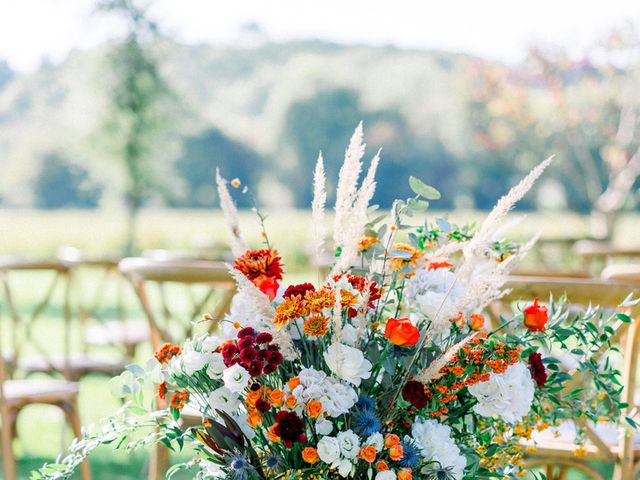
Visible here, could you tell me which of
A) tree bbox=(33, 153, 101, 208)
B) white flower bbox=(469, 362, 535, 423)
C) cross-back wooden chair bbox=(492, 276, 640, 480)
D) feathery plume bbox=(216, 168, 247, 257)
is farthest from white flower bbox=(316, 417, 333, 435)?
Result: tree bbox=(33, 153, 101, 208)

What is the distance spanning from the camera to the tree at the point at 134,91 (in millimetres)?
11500

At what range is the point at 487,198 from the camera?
1443 inches

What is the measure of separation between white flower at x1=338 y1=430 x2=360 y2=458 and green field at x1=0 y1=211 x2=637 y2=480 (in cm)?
37

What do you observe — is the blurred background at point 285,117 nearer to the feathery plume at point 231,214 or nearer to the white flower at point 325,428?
the feathery plume at point 231,214

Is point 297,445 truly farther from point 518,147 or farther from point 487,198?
point 487,198

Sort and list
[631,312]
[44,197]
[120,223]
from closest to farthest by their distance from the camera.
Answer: [631,312]
[120,223]
[44,197]

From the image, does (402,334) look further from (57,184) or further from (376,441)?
(57,184)

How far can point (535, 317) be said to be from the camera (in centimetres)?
115

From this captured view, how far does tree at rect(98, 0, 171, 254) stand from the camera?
1150 centimetres

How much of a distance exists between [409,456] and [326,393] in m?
0.14

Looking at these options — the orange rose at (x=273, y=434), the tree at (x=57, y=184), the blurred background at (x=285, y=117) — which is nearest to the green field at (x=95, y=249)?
the blurred background at (x=285, y=117)

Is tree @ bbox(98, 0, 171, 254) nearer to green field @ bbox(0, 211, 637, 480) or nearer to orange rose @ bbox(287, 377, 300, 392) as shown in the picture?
green field @ bbox(0, 211, 637, 480)

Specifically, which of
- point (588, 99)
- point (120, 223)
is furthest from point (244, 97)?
point (588, 99)

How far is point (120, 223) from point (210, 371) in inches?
881
